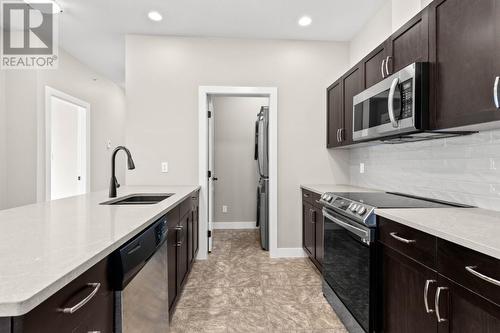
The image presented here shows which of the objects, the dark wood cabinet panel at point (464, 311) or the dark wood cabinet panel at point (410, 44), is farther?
the dark wood cabinet panel at point (410, 44)

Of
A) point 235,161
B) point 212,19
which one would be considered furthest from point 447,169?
point 235,161

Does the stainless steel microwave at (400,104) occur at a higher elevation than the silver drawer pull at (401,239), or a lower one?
higher

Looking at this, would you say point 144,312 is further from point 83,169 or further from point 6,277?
point 83,169

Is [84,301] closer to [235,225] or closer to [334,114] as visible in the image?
[334,114]

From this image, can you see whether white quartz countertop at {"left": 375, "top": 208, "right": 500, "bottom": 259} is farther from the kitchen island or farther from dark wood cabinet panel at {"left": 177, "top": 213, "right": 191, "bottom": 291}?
dark wood cabinet panel at {"left": 177, "top": 213, "right": 191, "bottom": 291}

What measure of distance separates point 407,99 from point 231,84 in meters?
2.16

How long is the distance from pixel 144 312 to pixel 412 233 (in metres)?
1.32

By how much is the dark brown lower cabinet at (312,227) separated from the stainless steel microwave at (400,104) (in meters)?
0.96

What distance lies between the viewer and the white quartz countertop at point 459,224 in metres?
0.95

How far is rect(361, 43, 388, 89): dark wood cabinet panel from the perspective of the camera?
211 cm

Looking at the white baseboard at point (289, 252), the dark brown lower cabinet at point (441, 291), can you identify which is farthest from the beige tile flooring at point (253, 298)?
the dark brown lower cabinet at point (441, 291)

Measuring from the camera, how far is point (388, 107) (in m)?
1.84

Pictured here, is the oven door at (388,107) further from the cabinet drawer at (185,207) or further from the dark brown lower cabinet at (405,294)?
the cabinet drawer at (185,207)

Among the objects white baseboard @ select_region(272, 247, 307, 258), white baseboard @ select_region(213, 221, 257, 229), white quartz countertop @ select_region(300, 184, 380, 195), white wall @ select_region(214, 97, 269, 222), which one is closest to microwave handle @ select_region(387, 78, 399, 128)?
white quartz countertop @ select_region(300, 184, 380, 195)
